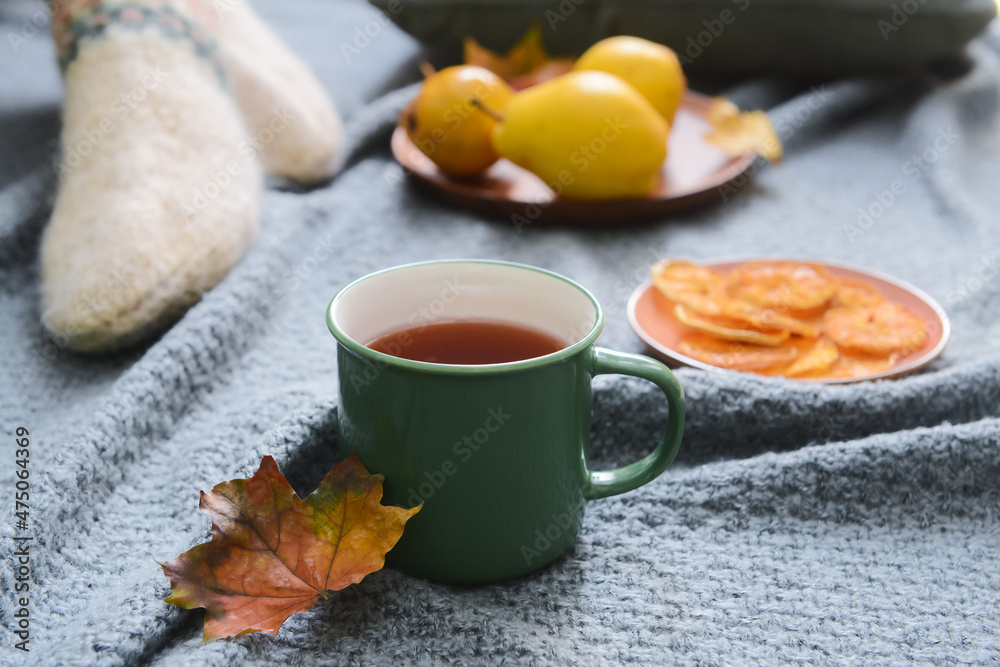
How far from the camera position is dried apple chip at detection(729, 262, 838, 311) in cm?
68

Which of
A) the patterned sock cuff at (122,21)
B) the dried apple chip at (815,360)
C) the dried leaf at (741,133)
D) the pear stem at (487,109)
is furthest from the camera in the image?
the dried leaf at (741,133)

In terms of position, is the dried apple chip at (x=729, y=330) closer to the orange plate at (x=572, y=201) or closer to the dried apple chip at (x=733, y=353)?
the dried apple chip at (x=733, y=353)

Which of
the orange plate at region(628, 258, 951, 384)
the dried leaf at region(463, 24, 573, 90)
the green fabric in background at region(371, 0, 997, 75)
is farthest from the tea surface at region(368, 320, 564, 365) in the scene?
the green fabric in background at region(371, 0, 997, 75)

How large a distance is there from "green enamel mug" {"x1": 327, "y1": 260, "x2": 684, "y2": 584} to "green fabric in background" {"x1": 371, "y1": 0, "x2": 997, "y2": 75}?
33.4 inches

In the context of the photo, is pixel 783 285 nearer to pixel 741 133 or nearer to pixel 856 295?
pixel 856 295

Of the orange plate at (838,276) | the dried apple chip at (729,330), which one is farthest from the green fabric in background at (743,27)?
the dried apple chip at (729,330)

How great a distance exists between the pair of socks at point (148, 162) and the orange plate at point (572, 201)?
0.17 m

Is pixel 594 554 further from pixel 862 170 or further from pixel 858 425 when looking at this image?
pixel 862 170

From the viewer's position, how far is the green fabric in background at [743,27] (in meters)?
1.13

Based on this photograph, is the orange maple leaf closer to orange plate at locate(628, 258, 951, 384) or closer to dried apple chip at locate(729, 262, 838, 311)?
Result: orange plate at locate(628, 258, 951, 384)

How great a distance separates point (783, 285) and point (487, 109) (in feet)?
1.21

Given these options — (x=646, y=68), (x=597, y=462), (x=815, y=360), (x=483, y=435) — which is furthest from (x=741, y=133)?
(x=483, y=435)

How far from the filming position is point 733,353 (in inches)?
24.7

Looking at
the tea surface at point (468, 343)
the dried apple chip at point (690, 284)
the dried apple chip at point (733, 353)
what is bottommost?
the dried apple chip at point (733, 353)
